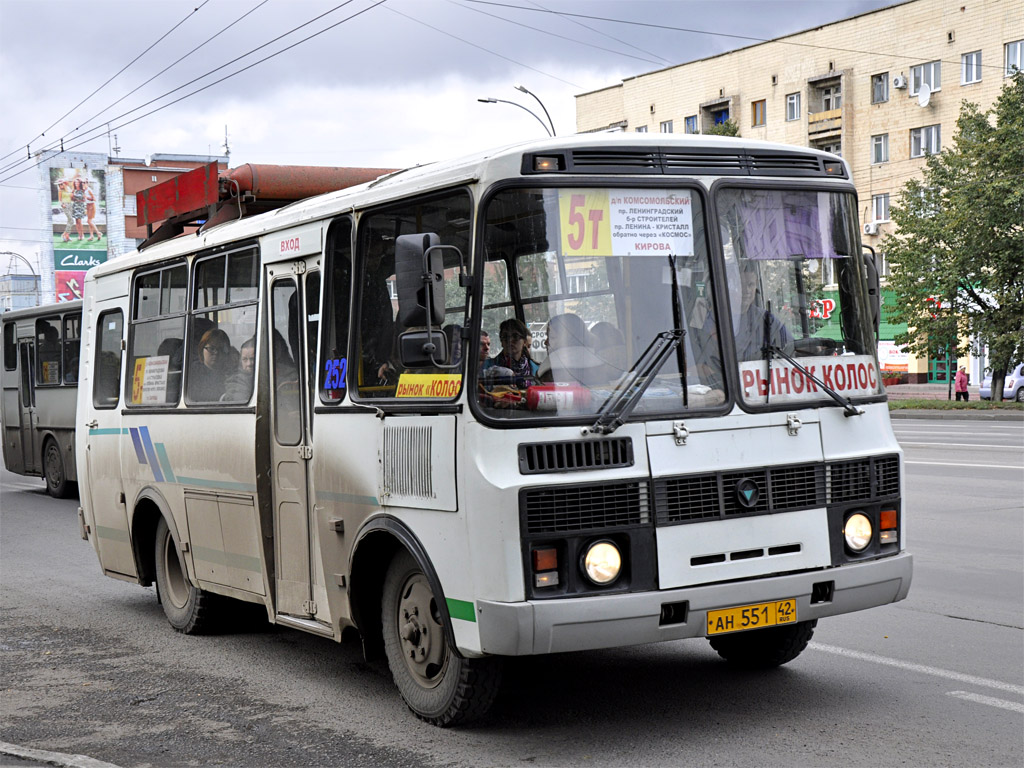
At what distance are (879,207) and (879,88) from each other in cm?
525

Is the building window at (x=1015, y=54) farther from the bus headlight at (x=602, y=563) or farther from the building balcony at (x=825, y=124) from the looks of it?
the bus headlight at (x=602, y=563)

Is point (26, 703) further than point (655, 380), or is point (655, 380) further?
point (26, 703)

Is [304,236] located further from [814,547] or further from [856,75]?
[856,75]

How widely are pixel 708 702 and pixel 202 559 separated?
3665 millimetres

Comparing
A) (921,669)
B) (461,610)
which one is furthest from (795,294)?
(921,669)

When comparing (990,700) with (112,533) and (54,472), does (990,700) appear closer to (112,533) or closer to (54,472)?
(112,533)

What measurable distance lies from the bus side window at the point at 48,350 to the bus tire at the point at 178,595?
1101 cm

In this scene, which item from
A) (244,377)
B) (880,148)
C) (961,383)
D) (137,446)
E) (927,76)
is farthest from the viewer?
(880,148)

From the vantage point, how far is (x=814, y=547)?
5.84 metres

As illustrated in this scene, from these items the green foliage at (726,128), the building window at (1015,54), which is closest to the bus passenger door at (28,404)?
the green foliage at (726,128)

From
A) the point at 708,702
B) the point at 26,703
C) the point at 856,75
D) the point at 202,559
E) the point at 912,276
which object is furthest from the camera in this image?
the point at 856,75

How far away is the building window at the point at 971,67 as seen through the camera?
5231 cm

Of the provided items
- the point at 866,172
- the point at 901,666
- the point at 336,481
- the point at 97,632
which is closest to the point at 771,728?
the point at 901,666

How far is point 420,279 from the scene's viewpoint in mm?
5508
